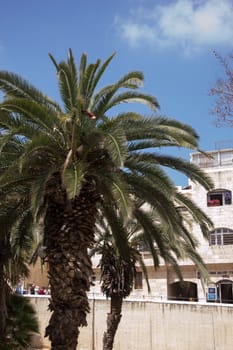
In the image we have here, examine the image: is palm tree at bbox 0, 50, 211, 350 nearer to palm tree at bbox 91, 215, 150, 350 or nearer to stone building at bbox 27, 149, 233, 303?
palm tree at bbox 91, 215, 150, 350

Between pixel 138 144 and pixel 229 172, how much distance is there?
28.4 meters

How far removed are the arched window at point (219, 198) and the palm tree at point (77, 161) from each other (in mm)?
27778

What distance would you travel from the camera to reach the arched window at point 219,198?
139ft

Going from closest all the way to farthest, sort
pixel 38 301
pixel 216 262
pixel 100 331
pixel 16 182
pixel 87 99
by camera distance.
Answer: pixel 16 182
pixel 87 99
pixel 100 331
pixel 38 301
pixel 216 262

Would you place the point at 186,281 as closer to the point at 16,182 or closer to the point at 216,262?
the point at 216,262

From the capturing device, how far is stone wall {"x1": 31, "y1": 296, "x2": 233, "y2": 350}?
2805cm

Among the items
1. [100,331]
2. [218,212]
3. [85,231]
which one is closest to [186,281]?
[218,212]

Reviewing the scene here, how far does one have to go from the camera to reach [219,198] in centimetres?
4275

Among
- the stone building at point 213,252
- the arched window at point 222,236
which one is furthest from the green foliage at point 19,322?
the arched window at point 222,236

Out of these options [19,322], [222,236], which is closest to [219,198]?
[222,236]

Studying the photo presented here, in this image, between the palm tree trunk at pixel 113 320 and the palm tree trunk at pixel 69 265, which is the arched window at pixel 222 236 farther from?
the palm tree trunk at pixel 69 265

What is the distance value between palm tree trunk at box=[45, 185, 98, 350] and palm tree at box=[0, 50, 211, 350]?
0.08 ft

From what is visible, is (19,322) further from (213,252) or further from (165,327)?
(213,252)

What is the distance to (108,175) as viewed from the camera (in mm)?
13555
